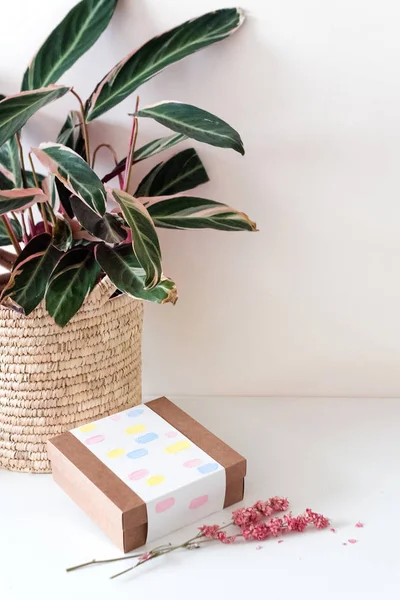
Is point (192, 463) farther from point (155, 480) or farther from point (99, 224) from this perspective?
point (99, 224)

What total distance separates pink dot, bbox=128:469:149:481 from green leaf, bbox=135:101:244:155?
1.39 ft

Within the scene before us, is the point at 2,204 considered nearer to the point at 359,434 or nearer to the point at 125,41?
the point at 125,41

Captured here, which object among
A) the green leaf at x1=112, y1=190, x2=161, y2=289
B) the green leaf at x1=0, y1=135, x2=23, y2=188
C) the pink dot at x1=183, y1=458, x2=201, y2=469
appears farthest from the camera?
the green leaf at x1=0, y1=135, x2=23, y2=188

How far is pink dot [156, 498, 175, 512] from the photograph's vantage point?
860 mm

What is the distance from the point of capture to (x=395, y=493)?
0.98 metres

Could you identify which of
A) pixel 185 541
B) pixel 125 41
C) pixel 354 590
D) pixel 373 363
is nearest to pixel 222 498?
pixel 185 541

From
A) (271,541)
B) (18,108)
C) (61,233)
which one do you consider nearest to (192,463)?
(271,541)

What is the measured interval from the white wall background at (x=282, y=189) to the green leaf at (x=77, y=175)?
27 cm

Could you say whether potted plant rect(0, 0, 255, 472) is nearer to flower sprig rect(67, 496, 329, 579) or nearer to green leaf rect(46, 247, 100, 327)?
green leaf rect(46, 247, 100, 327)

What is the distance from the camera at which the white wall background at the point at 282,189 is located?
3.38ft

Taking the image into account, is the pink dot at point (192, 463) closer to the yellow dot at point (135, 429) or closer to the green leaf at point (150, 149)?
the yellow dot at point (135, 429)

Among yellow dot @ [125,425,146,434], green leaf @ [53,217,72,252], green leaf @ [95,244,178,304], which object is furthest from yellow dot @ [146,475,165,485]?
green leaf @ [53,217,72,252]

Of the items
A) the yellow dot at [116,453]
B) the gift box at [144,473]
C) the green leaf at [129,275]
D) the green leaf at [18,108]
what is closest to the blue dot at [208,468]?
A: the gift box at [144,473]

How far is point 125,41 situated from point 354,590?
2.64 ft
